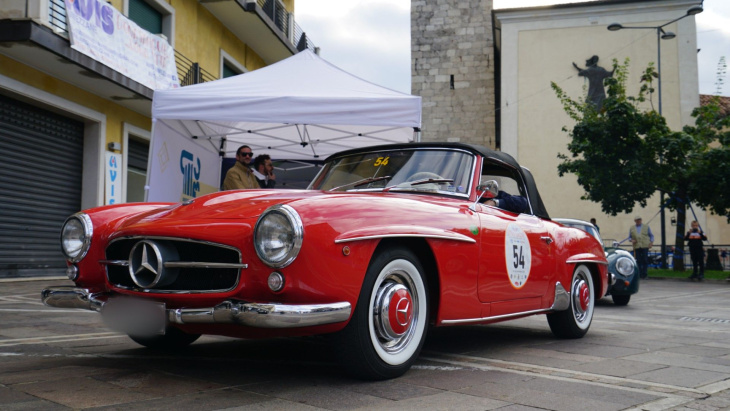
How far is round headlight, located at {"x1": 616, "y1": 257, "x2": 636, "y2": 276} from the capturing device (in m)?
9.09

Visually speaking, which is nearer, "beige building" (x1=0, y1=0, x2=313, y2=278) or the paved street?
the paved street

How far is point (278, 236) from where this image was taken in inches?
116

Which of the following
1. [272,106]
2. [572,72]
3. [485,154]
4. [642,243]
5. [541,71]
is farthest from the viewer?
[541,71]

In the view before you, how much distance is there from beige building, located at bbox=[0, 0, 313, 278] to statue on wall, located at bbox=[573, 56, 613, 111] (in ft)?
64.9

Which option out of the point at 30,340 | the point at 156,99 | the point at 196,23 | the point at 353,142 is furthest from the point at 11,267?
the point at 196,23

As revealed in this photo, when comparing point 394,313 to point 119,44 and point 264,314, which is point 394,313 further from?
point 119,44

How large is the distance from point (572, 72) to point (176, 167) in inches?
996

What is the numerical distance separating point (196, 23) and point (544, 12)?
19.5 meters

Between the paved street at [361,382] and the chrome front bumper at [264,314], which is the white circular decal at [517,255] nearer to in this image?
the paved street at [361,382]

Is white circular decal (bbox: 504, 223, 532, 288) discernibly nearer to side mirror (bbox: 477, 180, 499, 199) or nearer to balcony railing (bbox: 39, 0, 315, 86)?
side mirror (bbox: 477, 180, 499, 199)

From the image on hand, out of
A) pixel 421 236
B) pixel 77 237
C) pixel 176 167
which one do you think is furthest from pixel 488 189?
pixel 176 167

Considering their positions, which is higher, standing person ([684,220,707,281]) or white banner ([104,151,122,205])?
white banner ([104,151,122,205])

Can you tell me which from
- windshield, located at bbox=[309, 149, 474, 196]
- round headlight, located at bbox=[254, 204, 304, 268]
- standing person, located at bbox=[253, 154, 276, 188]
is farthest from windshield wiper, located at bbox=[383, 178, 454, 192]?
standing person, located at bbox=[253, 154, 276, 188]

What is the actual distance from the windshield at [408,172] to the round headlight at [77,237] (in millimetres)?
1552
